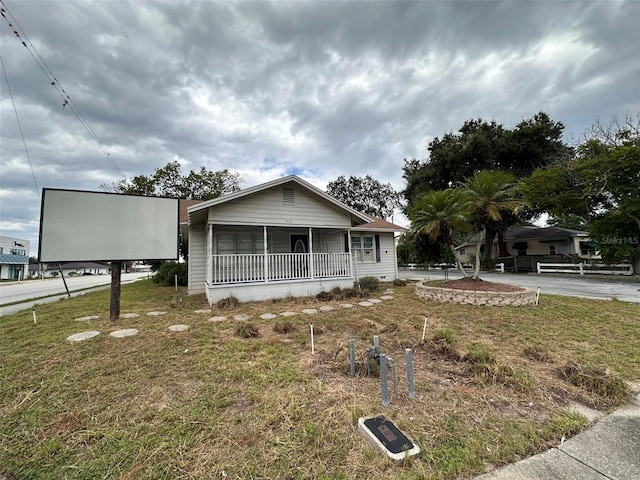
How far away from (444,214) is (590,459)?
26.1 feet

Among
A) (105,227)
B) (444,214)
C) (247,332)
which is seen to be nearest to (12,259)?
(105,227)

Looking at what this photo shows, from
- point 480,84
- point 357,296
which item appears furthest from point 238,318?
point 480,84

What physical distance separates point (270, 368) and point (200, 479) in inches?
71.6

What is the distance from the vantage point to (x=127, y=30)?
789 centimetres

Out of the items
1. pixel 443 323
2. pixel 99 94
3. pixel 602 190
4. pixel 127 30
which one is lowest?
pixel 443 323

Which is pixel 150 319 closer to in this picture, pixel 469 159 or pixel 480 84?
pixel 480 84

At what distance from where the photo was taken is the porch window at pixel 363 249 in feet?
44.7

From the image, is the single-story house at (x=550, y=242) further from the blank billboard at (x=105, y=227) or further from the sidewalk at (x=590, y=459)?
the blank billboard at (x=105, y=227)

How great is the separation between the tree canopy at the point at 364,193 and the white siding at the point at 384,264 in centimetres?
2178

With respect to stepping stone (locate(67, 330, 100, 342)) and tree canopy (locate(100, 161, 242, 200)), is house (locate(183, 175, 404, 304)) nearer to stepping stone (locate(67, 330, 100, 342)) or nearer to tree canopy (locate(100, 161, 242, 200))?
stepping stone (locate(67, 330, 100, 342))

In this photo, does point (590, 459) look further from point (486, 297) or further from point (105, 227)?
point (105, 227)

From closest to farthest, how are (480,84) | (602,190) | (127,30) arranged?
(127,30), (480,84), (602,190)

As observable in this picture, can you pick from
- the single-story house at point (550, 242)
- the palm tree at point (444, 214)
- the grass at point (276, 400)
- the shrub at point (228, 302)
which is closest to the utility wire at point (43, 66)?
the grass at point (276, 400)

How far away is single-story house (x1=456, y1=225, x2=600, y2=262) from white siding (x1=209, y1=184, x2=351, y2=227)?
14.5 m
